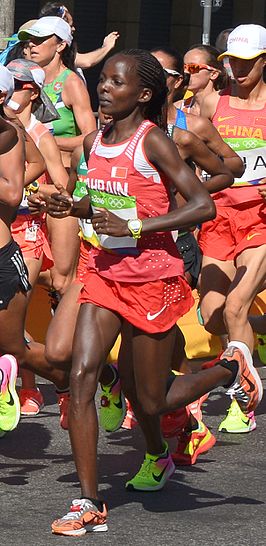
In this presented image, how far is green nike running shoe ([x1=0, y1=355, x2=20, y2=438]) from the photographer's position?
287 inches

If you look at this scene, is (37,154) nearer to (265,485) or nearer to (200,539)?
(265,485)

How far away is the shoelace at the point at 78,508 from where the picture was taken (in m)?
6.39

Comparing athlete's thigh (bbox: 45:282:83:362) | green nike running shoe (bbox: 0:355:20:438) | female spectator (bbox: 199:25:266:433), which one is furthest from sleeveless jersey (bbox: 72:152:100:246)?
female spectator (bbox: 199:25:266:433)

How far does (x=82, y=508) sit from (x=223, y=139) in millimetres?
3149

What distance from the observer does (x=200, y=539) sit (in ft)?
21.0

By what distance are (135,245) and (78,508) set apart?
3.70 feet

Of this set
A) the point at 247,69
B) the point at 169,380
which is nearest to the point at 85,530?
the point at 169,380

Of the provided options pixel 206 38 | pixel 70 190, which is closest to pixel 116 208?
pixel 70 190

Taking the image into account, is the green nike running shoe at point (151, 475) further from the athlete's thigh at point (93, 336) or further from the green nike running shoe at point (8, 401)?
the athlete's thigh at point (93, 336)

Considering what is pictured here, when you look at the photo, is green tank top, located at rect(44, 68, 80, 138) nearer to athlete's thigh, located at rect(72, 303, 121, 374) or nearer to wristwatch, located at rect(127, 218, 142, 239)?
athlete's thigh, located at rect(72, 303, 121, 374)

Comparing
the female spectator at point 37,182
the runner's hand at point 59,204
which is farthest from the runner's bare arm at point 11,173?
the female spectator at point 37,182

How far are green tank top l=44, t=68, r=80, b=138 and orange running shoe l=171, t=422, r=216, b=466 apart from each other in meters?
2.66

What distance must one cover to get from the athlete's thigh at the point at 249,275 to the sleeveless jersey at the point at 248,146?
338mm

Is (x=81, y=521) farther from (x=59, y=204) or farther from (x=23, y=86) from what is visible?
(x=23, y=86)
